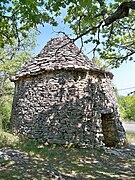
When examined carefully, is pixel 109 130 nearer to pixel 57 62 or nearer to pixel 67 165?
pixel 57 62

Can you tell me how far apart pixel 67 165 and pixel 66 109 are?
11.0 ft

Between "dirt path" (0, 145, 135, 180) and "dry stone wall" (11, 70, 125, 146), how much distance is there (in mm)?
883

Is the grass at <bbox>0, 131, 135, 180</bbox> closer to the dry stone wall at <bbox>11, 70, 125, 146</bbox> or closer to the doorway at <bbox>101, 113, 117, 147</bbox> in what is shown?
the dry stone wall at <bbox>11, 70, 125, 146</bbox>

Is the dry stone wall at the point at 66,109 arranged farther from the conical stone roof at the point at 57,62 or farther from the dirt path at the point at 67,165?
the dirt path at the point at 67,165

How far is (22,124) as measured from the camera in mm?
12195

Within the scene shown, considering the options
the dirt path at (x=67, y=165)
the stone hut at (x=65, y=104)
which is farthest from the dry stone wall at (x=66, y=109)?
the dirt path at (x=67, y=165)

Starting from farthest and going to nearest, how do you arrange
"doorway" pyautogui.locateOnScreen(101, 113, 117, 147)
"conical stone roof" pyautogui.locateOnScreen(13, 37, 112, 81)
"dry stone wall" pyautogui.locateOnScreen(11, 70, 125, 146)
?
1. "doorway" pyautogui.locateOnScreen(101, 113, 117, 147)
2. "conical stone roof" pyautogui.locateOnScreen(13, 37, 112, 81)
3. "dry stone wall" pyautogui.locateOnScreen(11, 70, 125, 146)

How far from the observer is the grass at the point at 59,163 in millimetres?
6926

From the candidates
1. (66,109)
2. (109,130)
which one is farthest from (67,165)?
(109,130)

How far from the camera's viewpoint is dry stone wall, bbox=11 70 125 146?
1123 cm

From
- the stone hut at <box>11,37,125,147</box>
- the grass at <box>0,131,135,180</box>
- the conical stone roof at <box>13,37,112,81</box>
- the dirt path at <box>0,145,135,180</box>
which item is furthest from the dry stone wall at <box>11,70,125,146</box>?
the dirt path at <box>0,145,135,180</box>

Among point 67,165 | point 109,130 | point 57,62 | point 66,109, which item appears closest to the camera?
point 67,165

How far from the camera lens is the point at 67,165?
837 cm

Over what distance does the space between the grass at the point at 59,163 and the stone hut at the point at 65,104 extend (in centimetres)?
70
